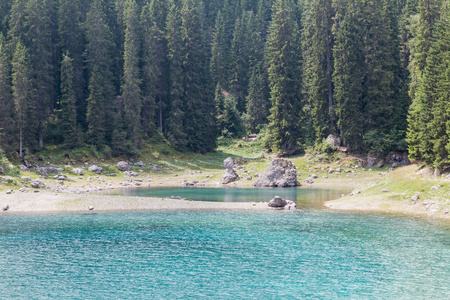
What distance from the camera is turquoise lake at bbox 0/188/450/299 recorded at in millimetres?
21531

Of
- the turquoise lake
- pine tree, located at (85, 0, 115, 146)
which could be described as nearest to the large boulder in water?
the turquoise lake

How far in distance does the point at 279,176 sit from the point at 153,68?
4358 cm

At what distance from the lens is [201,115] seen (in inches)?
3920

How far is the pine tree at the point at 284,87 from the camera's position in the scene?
8969 cm

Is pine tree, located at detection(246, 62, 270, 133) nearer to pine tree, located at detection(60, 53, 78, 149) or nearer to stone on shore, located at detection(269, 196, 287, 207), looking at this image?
pine tree, located at detection(60, 53, 78, 149)

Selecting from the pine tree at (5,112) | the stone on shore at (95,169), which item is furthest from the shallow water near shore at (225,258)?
the stone on shore at (95,169)

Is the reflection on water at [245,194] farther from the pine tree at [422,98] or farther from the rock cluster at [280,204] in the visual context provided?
the pine tree at [422,98]

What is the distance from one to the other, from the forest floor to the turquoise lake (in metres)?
5.74

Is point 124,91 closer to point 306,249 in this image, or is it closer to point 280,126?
point 280,126

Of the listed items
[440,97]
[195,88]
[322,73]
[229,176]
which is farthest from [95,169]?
[440,97]

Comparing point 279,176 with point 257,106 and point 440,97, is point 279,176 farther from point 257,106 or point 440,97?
point 257,106

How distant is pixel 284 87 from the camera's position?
91.8 meters

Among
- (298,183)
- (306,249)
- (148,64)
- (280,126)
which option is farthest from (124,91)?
(306,249)

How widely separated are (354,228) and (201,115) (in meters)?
67.2
